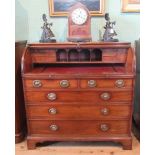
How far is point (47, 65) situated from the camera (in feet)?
7.83

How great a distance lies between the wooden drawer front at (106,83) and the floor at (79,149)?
24.6 inches

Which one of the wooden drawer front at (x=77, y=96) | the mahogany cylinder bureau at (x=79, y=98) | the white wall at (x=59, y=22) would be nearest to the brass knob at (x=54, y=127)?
the mahogany cylinder bureau at (x=79, y=98)

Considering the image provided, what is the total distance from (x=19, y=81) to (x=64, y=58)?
0.51 meters

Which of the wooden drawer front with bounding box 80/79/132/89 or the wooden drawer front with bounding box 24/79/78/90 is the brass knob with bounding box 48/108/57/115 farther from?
the wooden drawer front with bounding box 80/79/132/89

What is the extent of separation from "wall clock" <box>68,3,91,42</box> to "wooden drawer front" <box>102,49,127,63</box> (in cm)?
22

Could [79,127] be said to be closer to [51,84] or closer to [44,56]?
[51,84]

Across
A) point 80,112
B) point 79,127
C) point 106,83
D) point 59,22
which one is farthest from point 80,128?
point 59,22

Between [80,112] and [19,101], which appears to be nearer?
[80,112]

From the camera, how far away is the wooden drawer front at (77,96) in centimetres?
197

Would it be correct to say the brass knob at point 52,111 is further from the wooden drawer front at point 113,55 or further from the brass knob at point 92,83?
the wooden drawer front at point 113,55

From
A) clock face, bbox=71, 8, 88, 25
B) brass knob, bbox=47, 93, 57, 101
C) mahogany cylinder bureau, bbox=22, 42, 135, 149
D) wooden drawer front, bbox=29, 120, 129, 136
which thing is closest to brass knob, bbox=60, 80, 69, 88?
mahogany cylinder bureau, bbox=22, 42, 135, 149

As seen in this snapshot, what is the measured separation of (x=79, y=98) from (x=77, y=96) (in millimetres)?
26

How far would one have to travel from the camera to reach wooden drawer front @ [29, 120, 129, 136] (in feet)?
6.72

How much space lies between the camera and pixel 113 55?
7.06ft
